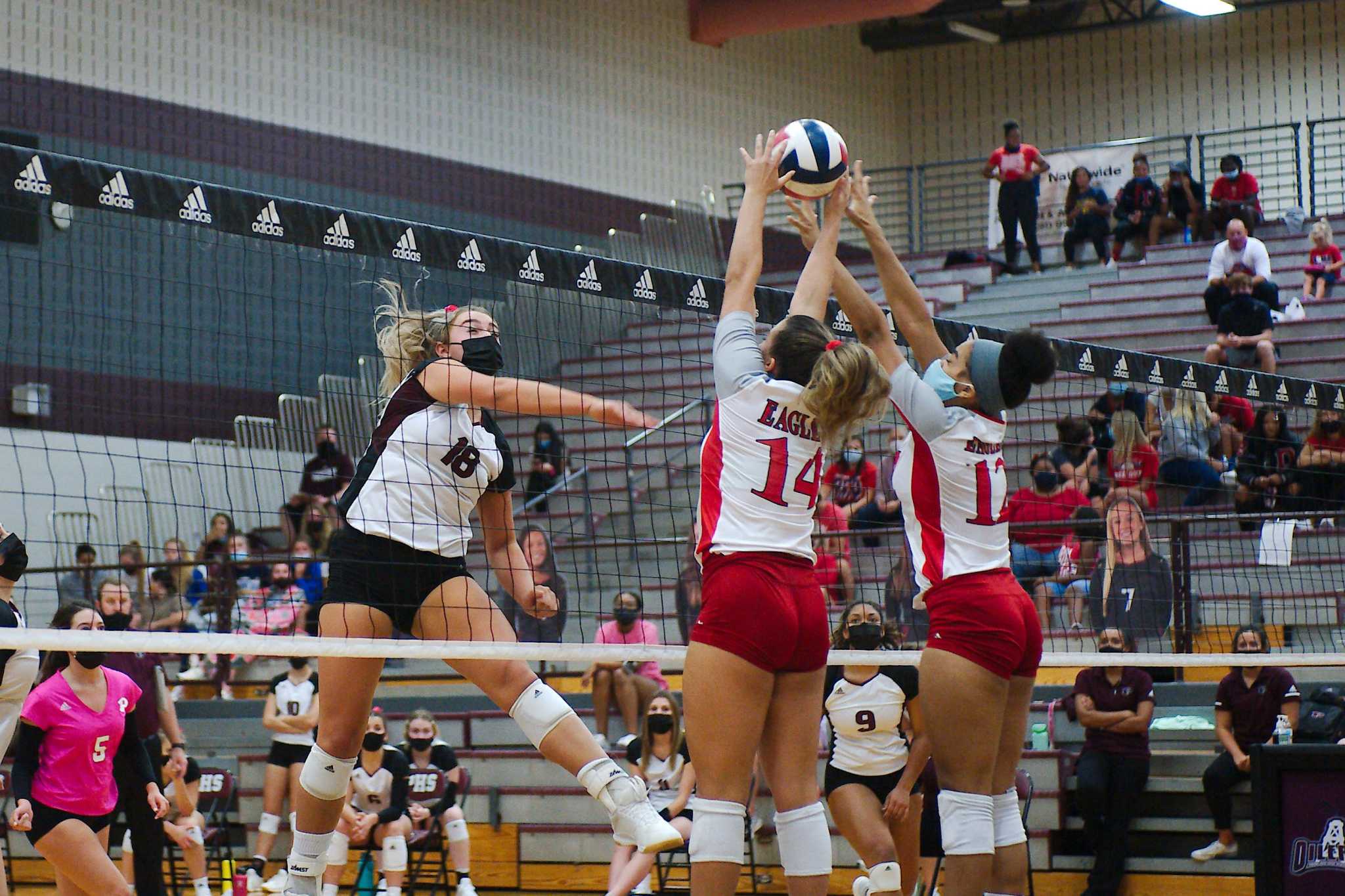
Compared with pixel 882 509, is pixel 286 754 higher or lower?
lower

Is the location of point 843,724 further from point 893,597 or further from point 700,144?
point 700,144

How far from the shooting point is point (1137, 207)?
19.5 m

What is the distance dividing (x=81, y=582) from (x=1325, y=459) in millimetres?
10376

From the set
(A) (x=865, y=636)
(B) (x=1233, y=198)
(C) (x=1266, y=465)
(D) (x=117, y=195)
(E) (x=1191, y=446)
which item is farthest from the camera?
(B) (x=1233, y=198)

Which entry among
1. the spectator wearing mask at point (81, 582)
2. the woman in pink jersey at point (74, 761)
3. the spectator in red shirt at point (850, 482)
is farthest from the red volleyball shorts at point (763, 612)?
the spectator wearing mask at point (81, 582)

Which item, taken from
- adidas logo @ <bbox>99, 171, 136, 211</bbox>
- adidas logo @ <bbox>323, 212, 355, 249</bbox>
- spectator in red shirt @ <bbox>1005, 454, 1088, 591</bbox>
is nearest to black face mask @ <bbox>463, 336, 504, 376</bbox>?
adidas logo @ <bbox>323, 212, 355, 249</bbox>

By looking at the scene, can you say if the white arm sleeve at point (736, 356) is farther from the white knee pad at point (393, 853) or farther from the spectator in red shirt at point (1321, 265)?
the spectator in red shirt at point (1321, 265)

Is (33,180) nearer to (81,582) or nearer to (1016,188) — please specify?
(81,582)

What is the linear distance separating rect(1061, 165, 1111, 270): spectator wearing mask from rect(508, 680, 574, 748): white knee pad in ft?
51.6

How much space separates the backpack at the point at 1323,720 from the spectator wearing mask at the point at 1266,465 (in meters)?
2.63

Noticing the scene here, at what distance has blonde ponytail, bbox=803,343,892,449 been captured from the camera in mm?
4605

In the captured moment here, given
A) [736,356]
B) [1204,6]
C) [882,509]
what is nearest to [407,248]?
[736,356]

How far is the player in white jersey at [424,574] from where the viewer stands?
200 inches

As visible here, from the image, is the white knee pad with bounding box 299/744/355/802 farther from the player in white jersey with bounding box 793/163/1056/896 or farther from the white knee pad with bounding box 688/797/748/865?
the player in white jersey with bounding box 793/163/1056/896
